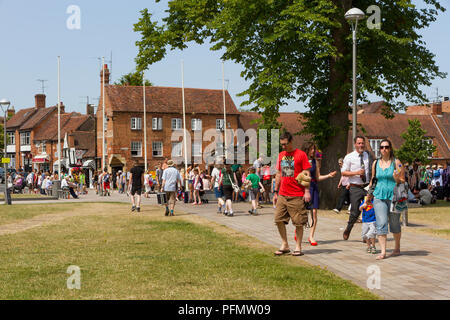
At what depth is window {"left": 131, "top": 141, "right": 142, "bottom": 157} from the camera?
64.3 m

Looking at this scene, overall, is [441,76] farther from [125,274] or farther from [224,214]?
[125,274]

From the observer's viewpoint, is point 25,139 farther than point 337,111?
Yes

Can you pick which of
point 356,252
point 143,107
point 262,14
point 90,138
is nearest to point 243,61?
point 262,14

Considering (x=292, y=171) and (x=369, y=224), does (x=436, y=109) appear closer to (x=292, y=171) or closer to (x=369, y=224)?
(x=369, y=224)

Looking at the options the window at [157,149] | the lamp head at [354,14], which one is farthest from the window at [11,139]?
the lamp head at [354,14]

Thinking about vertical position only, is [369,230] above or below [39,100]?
below

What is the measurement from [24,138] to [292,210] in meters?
82.0

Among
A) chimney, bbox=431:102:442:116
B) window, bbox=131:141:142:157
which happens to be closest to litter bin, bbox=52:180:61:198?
window, bbox=131:141:142:157

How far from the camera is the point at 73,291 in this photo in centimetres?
683

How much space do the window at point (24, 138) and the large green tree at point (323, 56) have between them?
66843mm

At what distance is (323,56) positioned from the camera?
20594 mm

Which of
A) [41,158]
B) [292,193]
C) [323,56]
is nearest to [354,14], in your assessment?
[323,56]
